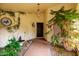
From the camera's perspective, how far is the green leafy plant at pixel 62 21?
3.37 meters

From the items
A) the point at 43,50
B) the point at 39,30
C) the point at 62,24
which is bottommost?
the point at 43,50

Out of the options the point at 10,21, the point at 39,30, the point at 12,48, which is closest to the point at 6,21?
the point at 10,21

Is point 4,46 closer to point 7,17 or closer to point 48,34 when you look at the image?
point 7,17

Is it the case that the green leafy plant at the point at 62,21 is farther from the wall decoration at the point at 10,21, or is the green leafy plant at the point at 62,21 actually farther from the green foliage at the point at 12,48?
the green foliage at the point at 12,48

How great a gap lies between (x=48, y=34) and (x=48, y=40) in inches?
5.7

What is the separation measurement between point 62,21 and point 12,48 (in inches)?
50.7

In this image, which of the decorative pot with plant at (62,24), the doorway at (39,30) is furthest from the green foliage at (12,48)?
the decorative pot with plant at (62,24)

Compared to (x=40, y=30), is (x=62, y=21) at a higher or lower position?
higher

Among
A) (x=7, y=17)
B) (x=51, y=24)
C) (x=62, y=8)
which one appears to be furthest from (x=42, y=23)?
(x=7, y=17)

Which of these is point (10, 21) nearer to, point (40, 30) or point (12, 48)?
point (12, 48)

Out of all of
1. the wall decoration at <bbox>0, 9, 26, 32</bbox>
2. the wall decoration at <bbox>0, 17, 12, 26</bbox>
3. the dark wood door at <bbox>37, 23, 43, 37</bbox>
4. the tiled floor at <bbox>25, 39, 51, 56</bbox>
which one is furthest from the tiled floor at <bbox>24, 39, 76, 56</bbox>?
the wall decoration at <bbox>0, 17, 12, 26</bbox>

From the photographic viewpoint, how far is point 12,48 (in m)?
3.48

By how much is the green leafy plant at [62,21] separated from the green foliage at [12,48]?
32.4 inches

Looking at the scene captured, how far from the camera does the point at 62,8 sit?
3.41 meters
